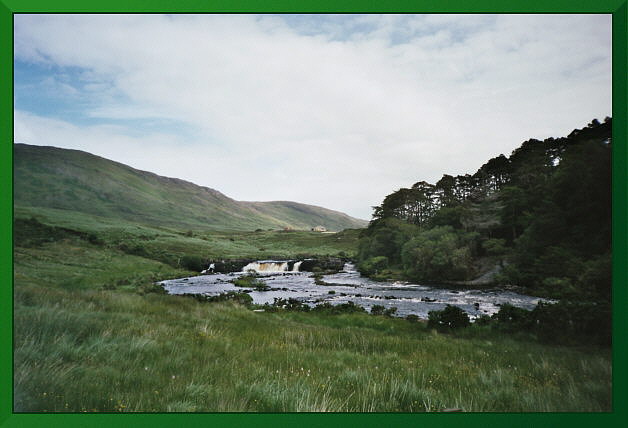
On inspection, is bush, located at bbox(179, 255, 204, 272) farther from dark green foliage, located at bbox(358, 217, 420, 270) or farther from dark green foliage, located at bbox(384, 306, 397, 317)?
dark green foliage, located at bbox(384, 306, 397, 317)

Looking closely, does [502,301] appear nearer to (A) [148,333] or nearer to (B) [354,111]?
(B) [354,111]

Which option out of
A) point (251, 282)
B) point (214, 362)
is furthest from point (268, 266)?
point (214, 362)

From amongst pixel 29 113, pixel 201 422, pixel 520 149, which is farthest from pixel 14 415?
pixel 520 149

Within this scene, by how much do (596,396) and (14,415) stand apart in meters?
6.45

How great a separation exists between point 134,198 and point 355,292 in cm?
691

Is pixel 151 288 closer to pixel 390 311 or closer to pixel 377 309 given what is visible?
pixel 377 309

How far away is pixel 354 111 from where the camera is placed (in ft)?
21.7

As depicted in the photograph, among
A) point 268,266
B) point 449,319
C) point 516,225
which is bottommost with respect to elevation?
point 449,319

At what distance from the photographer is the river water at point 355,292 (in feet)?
26.6

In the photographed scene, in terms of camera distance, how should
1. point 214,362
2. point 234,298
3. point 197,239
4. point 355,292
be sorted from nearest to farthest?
1. point 214,362
2. point 197,239
3. point 234,298
4. point 355,292

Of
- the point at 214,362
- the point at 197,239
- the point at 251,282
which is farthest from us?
the point at 251,282

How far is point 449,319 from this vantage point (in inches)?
322

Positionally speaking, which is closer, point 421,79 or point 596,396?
point 596,396

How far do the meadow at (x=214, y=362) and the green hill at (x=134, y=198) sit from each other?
740 mm
